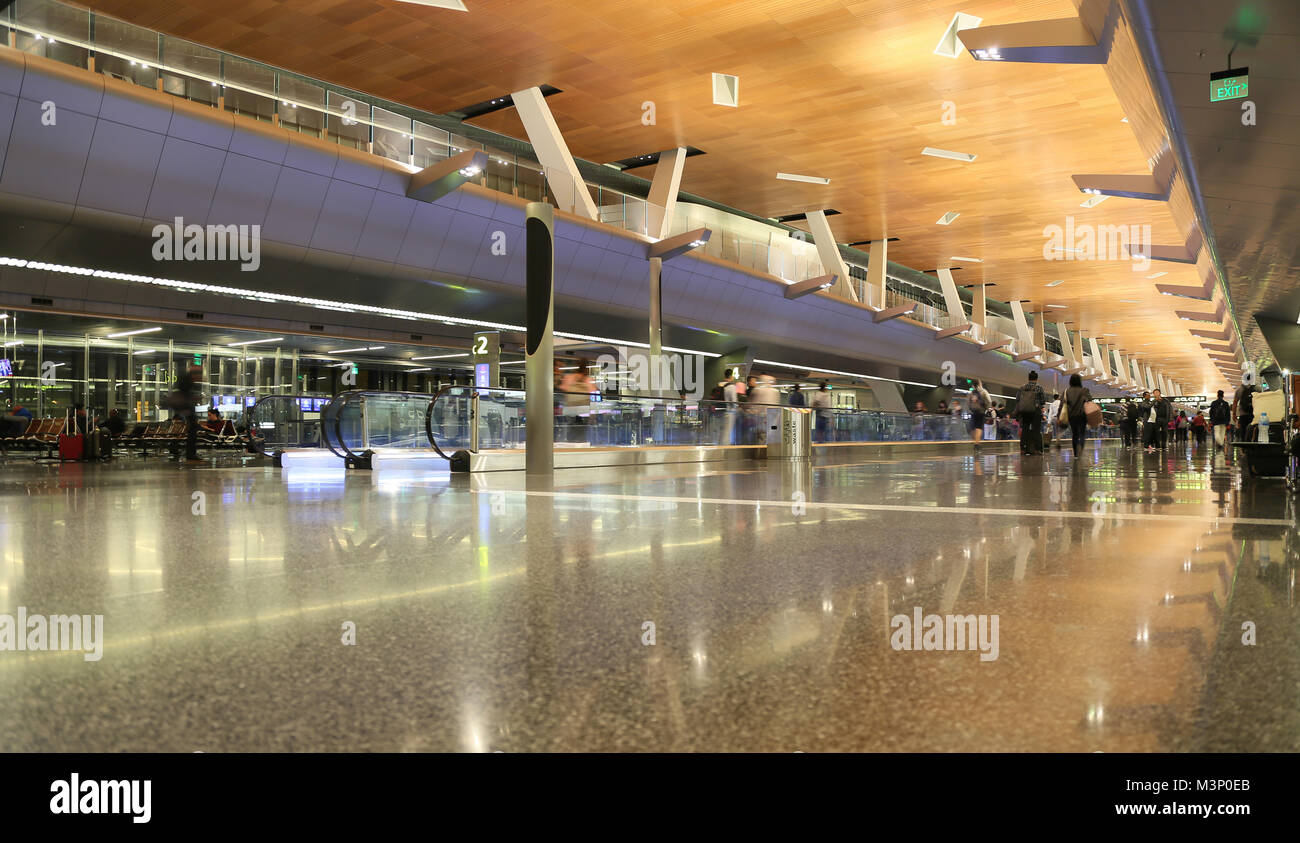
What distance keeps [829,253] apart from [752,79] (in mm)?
15561

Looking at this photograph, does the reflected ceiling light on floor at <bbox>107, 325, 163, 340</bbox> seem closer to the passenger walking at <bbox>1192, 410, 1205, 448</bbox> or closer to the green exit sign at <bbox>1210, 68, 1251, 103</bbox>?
the green exit sign at <bbox>1210, 68, 1251, 103</bbox>

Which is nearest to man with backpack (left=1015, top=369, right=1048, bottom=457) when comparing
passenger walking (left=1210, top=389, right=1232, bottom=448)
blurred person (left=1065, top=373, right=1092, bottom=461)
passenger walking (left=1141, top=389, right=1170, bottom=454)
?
blurred person (left=1065, top=373, right=1092, bottom=461)

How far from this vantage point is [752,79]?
20.3m

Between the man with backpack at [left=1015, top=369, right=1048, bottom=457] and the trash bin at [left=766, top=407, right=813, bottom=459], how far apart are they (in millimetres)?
4734

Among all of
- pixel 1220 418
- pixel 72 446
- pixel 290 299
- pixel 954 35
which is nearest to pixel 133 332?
pixel 72 446

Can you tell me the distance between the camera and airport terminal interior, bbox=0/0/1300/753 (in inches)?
93.0

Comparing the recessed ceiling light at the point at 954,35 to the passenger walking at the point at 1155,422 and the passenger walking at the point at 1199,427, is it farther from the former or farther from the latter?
the passenger walking at the point at 1199,427

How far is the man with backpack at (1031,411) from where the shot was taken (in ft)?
63.6

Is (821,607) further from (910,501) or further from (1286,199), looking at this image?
(1286,199)

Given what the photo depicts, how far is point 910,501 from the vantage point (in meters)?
8.28

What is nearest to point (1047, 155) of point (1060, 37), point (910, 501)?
point (1060, 37)

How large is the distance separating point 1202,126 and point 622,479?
970 centimetres

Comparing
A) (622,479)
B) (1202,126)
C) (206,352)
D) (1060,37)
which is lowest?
(622,479)
